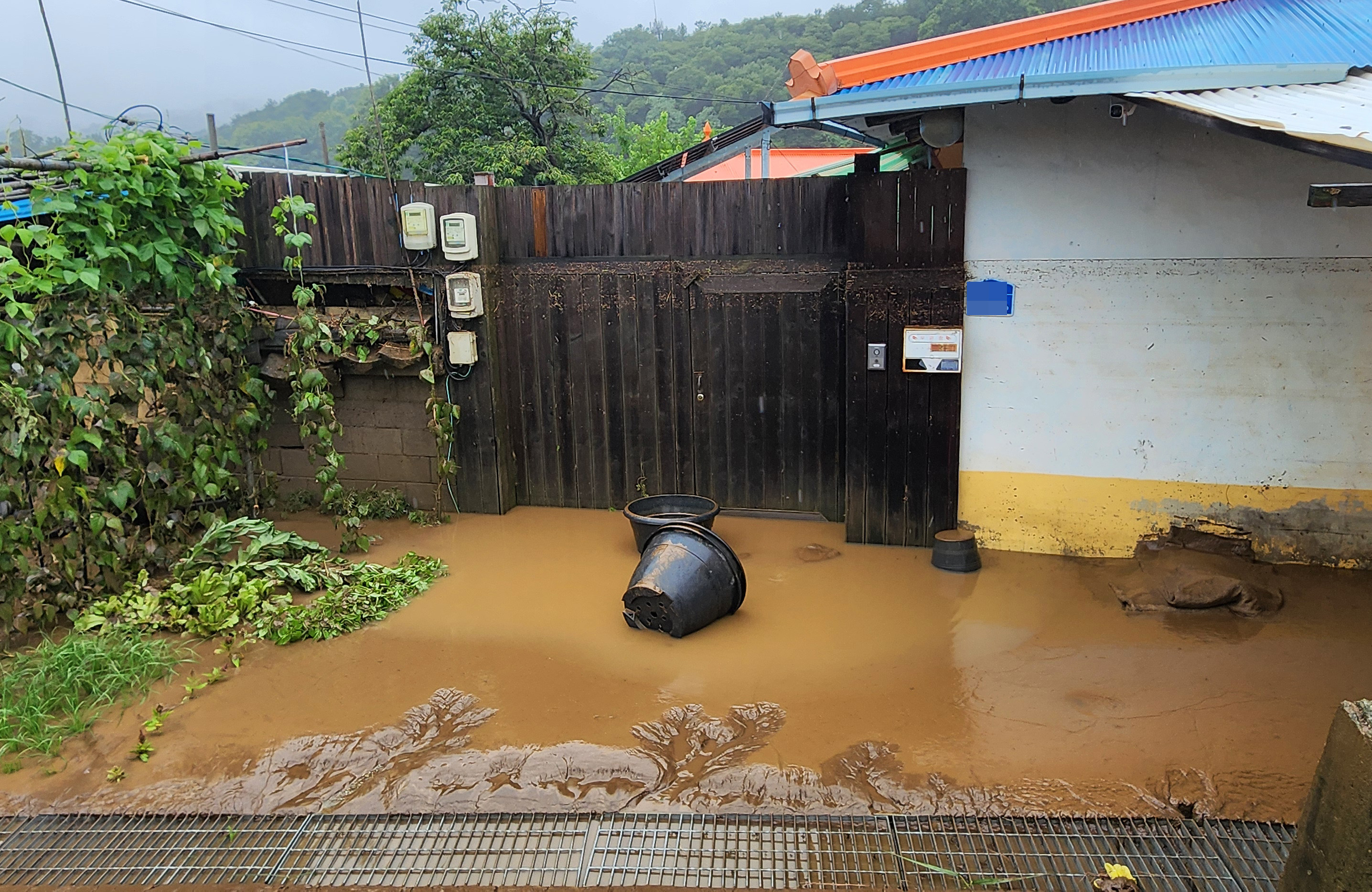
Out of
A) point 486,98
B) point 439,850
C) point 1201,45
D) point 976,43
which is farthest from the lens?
point 486,98

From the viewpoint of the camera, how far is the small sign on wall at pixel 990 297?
6043 millimetres

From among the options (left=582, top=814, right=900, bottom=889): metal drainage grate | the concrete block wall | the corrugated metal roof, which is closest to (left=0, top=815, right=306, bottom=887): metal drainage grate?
(left=582, top=814, right=900, bottom=889): metal drainage grate

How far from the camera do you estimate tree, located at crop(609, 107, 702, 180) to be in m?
26.3

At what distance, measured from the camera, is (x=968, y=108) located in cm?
582

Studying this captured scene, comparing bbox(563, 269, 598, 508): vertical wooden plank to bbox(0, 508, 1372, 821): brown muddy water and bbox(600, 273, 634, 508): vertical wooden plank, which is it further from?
bbox(0, 508, 1372, 821): brown muddy water

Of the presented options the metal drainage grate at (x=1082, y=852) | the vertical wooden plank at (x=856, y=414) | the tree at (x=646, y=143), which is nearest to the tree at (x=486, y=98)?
the tree at (x=646, y=143)

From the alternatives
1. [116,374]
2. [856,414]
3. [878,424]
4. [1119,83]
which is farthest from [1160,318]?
[116,374]

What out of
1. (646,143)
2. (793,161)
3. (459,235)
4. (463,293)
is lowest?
(463,293)

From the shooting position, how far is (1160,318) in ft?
19.0

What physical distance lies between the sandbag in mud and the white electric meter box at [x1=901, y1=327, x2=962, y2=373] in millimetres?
1834

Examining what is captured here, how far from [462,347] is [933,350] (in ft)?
11.6

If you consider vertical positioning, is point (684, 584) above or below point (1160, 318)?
below

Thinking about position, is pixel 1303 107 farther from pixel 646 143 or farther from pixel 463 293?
pixel 646 143

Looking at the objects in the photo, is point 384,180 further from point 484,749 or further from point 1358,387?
point 1358,387
